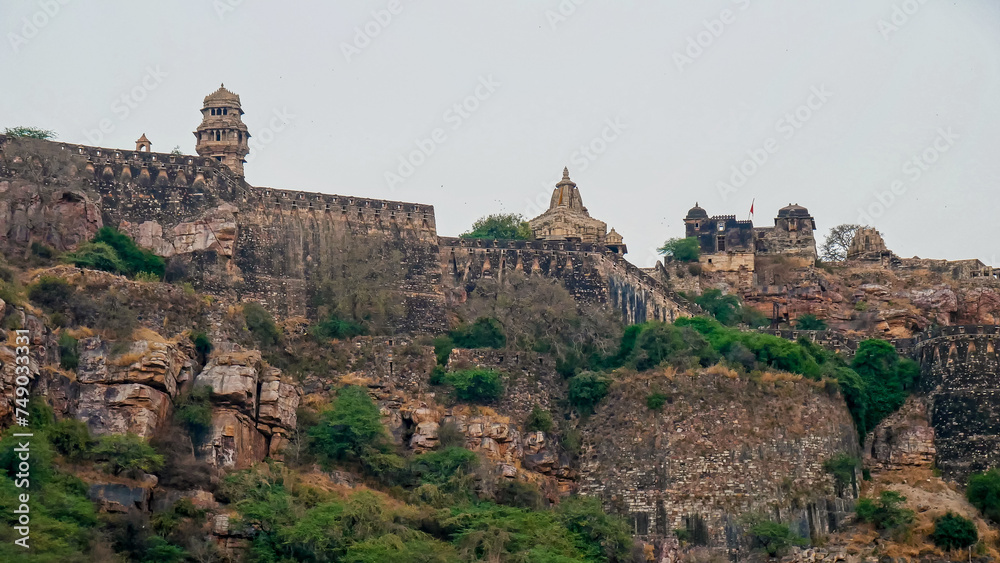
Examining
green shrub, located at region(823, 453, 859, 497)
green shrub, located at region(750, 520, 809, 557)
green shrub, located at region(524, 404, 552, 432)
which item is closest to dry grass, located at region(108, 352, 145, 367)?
green shrub, located at region(524, 404, 552, 432)

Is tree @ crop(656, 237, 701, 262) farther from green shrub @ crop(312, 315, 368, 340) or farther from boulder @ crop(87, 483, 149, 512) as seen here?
boulder @ crop(87, 483, 149, 512)

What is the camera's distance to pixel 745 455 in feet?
210

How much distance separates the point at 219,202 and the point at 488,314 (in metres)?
10.6

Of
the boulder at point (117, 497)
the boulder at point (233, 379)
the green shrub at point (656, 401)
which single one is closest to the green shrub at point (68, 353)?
the boulder at point (233, 379)

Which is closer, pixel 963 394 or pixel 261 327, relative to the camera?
pixel 261 327

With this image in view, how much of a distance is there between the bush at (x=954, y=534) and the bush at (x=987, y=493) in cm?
170

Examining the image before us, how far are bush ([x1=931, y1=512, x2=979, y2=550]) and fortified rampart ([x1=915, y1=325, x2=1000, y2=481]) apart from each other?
4103 millimetres

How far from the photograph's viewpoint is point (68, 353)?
194ft

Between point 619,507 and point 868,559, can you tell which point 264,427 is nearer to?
point 619,507

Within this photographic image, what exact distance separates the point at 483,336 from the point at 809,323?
16045mm

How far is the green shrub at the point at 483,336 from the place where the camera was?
6875 cm

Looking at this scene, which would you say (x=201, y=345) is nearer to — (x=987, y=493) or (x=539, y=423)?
(x=539, y=423)

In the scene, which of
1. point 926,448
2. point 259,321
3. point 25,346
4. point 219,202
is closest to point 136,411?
point 25,346

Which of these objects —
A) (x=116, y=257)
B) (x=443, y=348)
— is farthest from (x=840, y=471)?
(x=116, y=257)
